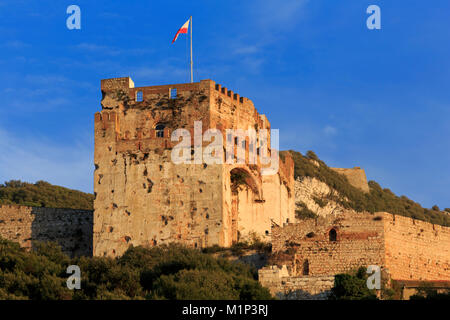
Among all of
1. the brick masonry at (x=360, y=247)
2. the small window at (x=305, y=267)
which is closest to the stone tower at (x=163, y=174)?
the brick masonry at (x=360, y=247)

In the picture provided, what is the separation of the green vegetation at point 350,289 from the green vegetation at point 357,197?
4310 cm

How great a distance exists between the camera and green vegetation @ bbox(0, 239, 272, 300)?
38.0 metres

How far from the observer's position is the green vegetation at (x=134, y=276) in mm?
37969

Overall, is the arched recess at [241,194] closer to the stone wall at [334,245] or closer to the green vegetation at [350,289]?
the stone wall at [334,245]

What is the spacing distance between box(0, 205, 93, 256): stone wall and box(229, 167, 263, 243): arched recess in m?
7.05

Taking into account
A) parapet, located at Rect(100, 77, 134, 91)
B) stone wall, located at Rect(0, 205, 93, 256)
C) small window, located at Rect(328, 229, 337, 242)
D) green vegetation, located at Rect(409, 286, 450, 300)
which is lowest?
green vegetation, located at Rect(409, 286, 450, 300)

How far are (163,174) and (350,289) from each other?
12887mm

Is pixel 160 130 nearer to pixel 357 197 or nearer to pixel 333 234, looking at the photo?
pixel 333 234

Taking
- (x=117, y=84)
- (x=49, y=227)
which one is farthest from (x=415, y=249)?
(x=49, y=227)

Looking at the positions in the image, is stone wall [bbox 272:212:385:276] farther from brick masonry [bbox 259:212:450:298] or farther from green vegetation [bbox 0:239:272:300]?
green vegetation [bbox 0:239:272:300]

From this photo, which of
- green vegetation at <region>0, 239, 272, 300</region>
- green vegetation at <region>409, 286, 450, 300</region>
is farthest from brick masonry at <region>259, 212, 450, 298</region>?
green vegetation at <region>0, 239, 272, 300</region>

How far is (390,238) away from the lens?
143 feet
